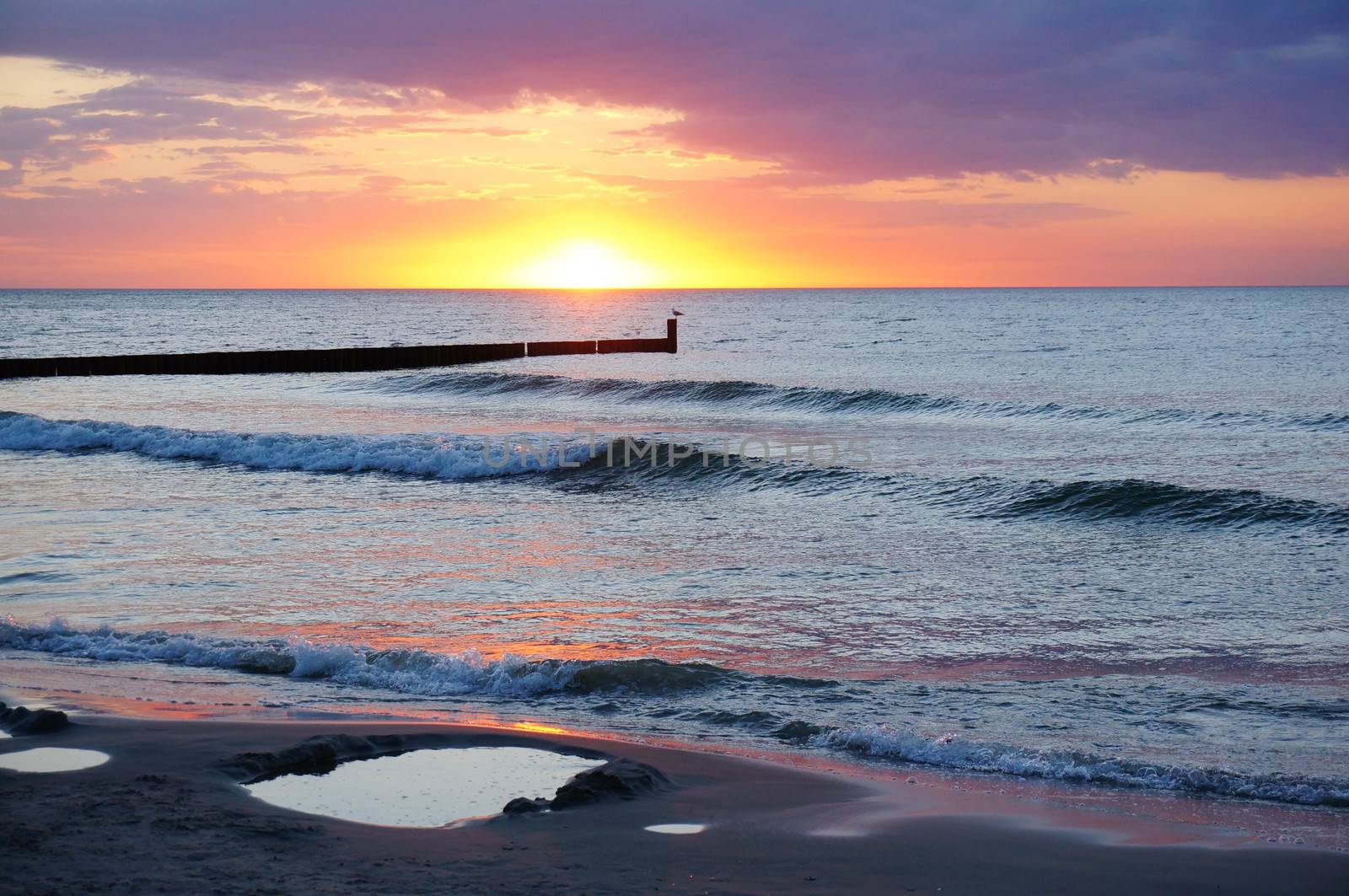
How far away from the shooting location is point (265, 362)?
151 ft

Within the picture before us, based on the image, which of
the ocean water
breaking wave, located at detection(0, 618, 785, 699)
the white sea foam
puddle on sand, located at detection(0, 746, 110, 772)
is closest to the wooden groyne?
the ocean water

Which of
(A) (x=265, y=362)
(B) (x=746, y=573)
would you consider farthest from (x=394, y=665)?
(A) (x=265, y=362)

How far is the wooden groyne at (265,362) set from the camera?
140 feet

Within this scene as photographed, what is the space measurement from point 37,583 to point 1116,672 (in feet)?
34.0

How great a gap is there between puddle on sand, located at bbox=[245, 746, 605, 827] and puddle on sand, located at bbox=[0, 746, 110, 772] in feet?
3.46

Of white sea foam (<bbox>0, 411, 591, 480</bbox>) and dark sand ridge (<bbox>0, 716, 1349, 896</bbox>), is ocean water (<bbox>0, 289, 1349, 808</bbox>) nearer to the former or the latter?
white sea foam (<bbox>0, 411, 591, 480</bbox>)

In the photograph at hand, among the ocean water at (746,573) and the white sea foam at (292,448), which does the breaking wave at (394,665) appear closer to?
the ocean water at (746,573)

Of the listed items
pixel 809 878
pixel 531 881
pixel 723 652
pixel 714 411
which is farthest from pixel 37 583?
pixel 714 411

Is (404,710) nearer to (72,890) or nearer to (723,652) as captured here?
(723,652)

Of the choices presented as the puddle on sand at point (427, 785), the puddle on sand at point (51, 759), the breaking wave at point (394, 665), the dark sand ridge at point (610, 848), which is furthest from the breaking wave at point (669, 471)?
the puddle on sand at point (51, 759)

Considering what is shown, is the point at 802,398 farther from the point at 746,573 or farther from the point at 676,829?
the point at 676,829

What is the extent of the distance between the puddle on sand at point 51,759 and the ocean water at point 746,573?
1288 millimetres

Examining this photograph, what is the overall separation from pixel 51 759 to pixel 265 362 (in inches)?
1653

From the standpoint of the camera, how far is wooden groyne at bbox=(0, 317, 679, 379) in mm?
42594
